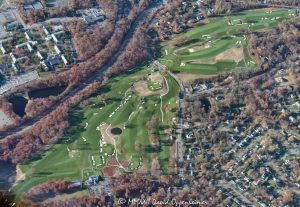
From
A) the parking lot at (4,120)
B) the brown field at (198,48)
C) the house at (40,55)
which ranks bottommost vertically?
the parking lot at (4,120)

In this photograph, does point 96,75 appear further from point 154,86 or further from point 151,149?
point 151,149

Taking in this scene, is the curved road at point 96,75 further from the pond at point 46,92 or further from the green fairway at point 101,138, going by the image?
the green fairway at point 101,138

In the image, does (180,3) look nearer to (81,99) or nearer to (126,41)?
(126,41)

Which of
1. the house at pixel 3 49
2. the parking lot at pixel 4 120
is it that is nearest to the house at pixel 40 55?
the house at pixel 3 49

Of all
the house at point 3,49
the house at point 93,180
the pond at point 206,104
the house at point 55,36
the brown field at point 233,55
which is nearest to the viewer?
the house at point 93,180

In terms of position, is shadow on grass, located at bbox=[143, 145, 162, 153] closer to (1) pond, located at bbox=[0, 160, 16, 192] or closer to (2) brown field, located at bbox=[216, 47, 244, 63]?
(1) pond, located at bbox=[0, 160, 16, 192]
